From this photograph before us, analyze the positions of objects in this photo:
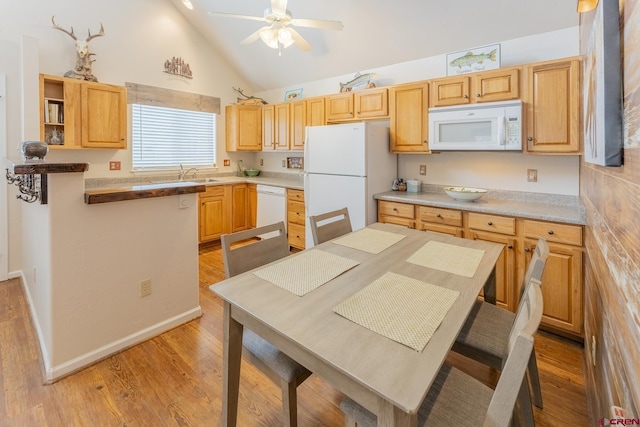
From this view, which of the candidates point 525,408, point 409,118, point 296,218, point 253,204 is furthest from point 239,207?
point 525,408

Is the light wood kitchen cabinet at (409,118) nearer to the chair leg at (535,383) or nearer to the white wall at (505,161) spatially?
the white wall at (505,161)

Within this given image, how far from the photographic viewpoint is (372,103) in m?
3.64

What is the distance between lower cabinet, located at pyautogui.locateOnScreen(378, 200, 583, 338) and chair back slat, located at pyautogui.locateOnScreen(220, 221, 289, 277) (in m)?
1.51

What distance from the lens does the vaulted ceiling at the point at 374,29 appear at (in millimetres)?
2764

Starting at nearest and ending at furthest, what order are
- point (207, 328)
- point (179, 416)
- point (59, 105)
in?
point (179, 416), point (207, 328), point (59, 105)

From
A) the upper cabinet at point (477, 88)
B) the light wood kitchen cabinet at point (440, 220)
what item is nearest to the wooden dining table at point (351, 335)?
the light wood kitchen cabinet at point (440, 220)

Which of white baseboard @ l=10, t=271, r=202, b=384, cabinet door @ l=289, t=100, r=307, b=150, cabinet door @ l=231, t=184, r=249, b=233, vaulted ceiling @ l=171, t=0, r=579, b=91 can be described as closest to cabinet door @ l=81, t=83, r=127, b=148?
cabinet door @ l=231, t=184, r=249, b=233

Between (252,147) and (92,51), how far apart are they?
7.44 feet

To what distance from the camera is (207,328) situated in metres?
2.46

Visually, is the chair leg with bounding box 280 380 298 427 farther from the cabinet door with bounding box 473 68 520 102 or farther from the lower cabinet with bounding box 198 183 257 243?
the lower cabinet with bounding box 198 183 257 243

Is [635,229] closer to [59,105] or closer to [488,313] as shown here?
[488,313]

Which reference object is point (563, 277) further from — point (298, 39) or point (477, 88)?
point (298, 39)

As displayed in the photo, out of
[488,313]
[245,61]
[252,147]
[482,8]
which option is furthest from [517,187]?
[245,61]

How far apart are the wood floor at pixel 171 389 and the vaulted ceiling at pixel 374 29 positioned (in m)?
2.67
